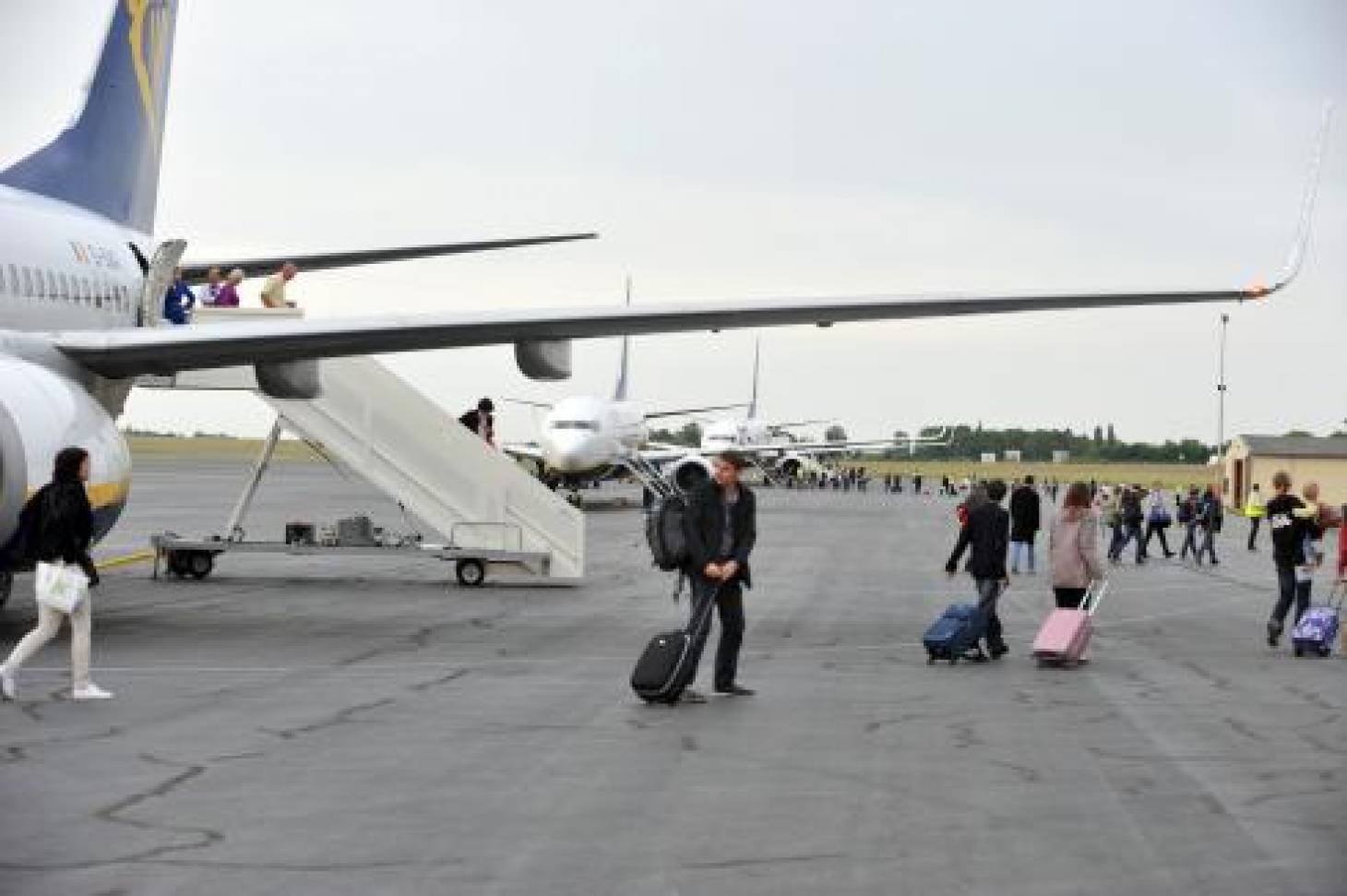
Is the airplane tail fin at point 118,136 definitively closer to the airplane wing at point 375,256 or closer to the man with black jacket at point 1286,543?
the airplane wing at point 375,256

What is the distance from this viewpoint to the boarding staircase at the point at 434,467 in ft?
88.8

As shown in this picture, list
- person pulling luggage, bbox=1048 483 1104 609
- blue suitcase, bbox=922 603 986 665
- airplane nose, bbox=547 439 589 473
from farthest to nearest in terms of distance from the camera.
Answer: airplane nose, bbox=547 439 589 473, person pulling luggage, bbox=1048 483 1104 609, blue suitcase, bbox=922 603 986 665

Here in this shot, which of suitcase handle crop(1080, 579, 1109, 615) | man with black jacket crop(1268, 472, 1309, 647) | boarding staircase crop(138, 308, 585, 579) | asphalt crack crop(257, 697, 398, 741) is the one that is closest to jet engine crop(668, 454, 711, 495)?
suitcase handle crop(1080, 579, 1109, 615)

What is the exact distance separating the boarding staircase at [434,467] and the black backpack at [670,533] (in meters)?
12.0

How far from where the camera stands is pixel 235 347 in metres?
20.0

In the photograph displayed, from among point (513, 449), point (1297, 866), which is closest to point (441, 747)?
point (1297, 866)

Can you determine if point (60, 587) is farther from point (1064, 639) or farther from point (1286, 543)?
point (1286, 543)

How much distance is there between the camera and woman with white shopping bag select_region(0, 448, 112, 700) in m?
14.2

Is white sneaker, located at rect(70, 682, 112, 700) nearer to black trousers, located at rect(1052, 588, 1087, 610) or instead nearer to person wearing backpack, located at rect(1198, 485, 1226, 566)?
black trousers, located at rect(1052, 588, 1087, 610)

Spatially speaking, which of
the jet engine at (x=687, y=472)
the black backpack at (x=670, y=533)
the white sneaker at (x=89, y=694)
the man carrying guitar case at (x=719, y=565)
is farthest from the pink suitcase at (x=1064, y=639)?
the jet engine at (x=687, y=472)

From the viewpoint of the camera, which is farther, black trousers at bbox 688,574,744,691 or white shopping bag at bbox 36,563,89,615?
black trousers at bbox 688,574,744,691

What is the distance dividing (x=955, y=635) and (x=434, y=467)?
11106 millimetres

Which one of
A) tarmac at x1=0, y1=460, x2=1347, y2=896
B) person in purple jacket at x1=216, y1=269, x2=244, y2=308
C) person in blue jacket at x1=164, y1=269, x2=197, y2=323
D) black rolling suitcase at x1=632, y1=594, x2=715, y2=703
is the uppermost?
person in purple jacket at x1=216, y1=269, x2=244, y2=308

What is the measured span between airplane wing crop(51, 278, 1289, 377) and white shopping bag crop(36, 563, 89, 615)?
5.46 m
